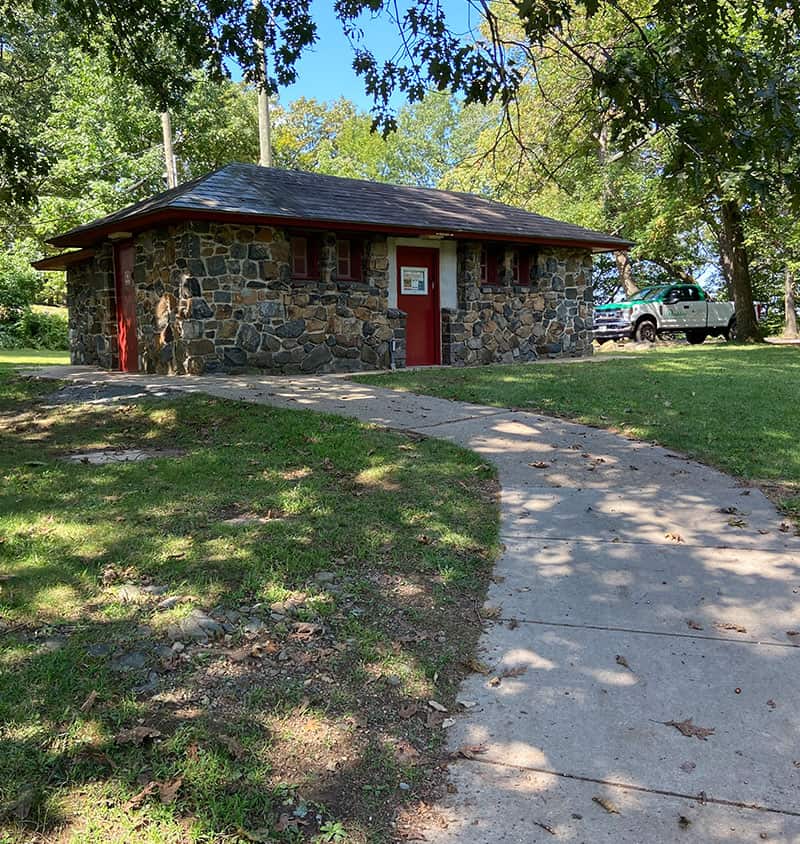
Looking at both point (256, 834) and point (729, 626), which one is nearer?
point (256, 834)

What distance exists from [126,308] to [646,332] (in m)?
16.5

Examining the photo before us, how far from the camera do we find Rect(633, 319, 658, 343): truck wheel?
24031 millimetres

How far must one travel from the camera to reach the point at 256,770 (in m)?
2.41

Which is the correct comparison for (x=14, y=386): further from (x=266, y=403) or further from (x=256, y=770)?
(x=256, y=770)

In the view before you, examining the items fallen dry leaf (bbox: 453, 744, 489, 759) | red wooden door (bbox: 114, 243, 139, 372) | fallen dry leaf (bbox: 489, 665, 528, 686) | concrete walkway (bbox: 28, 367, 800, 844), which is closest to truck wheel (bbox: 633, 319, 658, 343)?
red wooden door (bbox: 114, 243, 139, 372)

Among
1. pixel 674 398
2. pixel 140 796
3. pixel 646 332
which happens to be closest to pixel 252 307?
pixel 674 398

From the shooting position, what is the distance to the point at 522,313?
53.8ft

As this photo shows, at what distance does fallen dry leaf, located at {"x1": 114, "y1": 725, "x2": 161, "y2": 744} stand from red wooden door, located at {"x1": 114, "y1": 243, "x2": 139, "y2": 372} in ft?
40.8

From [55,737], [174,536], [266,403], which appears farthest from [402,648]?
[266,403]

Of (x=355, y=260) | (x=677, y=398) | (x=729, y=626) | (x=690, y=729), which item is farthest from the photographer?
(x=355, y=260)

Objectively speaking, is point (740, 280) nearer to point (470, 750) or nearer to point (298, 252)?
point (298, 252)

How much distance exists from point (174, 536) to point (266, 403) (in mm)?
4429

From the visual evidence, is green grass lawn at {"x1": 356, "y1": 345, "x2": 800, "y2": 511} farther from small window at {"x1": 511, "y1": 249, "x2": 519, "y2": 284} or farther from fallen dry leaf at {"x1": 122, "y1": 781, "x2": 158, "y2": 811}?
fallen dry leaf at {"x1": 122, "y1": 781, "x2": 158, "y2": 811}

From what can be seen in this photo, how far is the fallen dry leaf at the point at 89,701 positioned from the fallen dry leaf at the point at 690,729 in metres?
2.12
